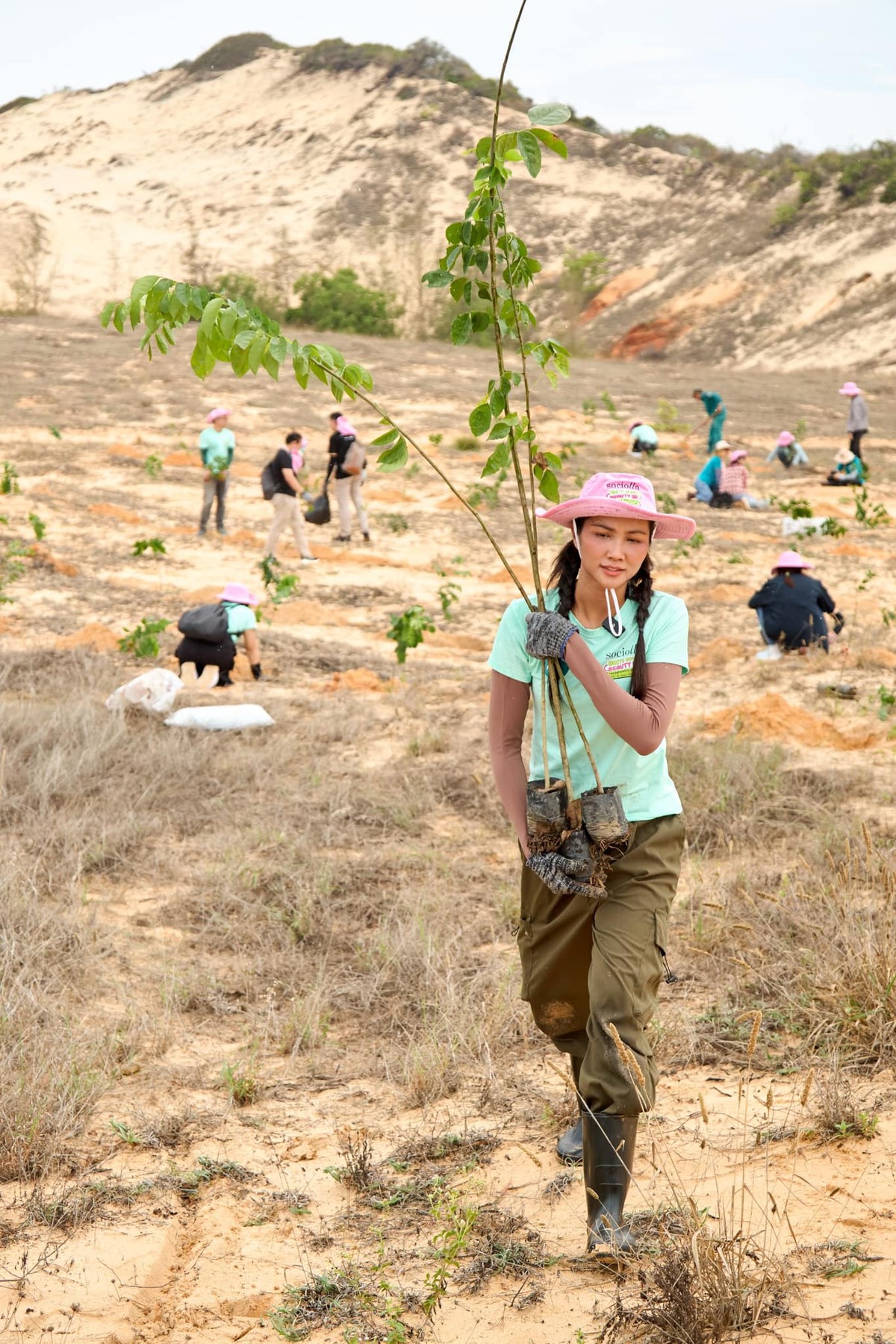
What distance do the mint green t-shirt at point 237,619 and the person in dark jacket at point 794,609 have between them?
318cm

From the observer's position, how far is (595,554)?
263 cm

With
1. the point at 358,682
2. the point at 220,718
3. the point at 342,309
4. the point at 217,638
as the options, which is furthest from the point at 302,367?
the point at 342,309

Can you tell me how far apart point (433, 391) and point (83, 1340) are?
2084cm

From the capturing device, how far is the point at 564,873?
8.46ft

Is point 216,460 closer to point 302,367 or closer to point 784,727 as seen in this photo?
point 784,727

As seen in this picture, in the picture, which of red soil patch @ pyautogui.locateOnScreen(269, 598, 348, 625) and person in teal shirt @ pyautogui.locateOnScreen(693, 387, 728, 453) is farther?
person in teal shirt @ pyautogui.locateOnScreen(693, 387, 728, 453)

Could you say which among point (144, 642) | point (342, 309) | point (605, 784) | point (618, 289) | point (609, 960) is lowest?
point (144, 642)

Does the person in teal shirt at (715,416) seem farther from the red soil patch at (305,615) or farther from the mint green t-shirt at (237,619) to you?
the mint green t-shirt at (237,619)

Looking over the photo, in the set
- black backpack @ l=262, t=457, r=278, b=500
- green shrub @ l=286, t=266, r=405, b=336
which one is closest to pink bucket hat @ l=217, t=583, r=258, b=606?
black backpack @ l=262, t=457, r=278, b=500

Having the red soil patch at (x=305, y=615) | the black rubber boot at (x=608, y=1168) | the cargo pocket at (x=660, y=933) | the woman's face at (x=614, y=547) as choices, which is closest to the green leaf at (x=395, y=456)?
the woman's face at (x=614, y=547)

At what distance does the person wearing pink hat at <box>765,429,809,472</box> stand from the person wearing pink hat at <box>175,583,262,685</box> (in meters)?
11.5

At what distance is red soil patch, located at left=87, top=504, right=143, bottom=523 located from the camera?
45.0ft

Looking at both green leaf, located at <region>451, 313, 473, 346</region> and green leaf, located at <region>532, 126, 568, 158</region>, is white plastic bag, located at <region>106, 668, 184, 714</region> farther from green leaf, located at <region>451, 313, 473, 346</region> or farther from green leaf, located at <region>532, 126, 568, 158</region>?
Result: green leaf, located at <region>532, 126, 568, 158</region>

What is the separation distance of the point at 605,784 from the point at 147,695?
184 inches
